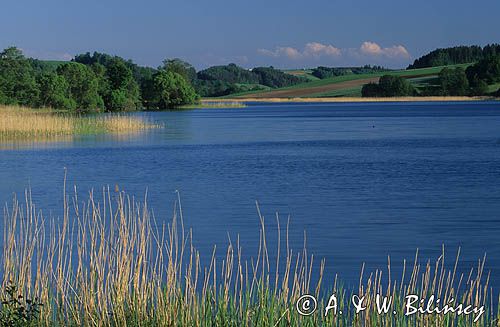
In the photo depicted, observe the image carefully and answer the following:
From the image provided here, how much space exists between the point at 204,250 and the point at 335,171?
554 inches

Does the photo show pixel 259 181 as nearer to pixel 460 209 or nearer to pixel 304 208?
pixel 304 208

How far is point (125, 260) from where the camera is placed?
26.2 feet

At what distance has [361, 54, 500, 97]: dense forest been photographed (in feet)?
494

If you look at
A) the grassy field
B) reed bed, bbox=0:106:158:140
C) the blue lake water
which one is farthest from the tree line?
the grassy field

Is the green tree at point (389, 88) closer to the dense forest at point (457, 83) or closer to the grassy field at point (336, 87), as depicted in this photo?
the dense forest at point (457, 83)

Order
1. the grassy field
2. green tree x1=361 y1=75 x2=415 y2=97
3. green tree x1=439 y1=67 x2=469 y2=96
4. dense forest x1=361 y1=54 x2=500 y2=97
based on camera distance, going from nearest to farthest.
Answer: dense forest x1=361 y1=54 x2=500 y2=97, green tree x1=439 y1=67 x2=469 y2=96, green tree x1=361 y1=75 x2=415 y2=97, the grassy field

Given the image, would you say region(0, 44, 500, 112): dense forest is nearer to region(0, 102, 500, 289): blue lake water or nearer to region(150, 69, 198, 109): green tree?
region(150, 69, 198, 109): green tree

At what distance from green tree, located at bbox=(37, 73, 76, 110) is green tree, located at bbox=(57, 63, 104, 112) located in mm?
6901

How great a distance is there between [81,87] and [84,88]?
37 cm

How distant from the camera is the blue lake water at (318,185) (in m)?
14.9

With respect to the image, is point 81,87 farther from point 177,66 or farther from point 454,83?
point 454,83

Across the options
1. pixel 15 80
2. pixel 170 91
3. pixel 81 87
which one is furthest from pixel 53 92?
pixel 170 91

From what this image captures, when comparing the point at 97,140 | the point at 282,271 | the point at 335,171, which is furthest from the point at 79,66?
the point at 282,271

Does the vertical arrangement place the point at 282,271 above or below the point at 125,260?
below
